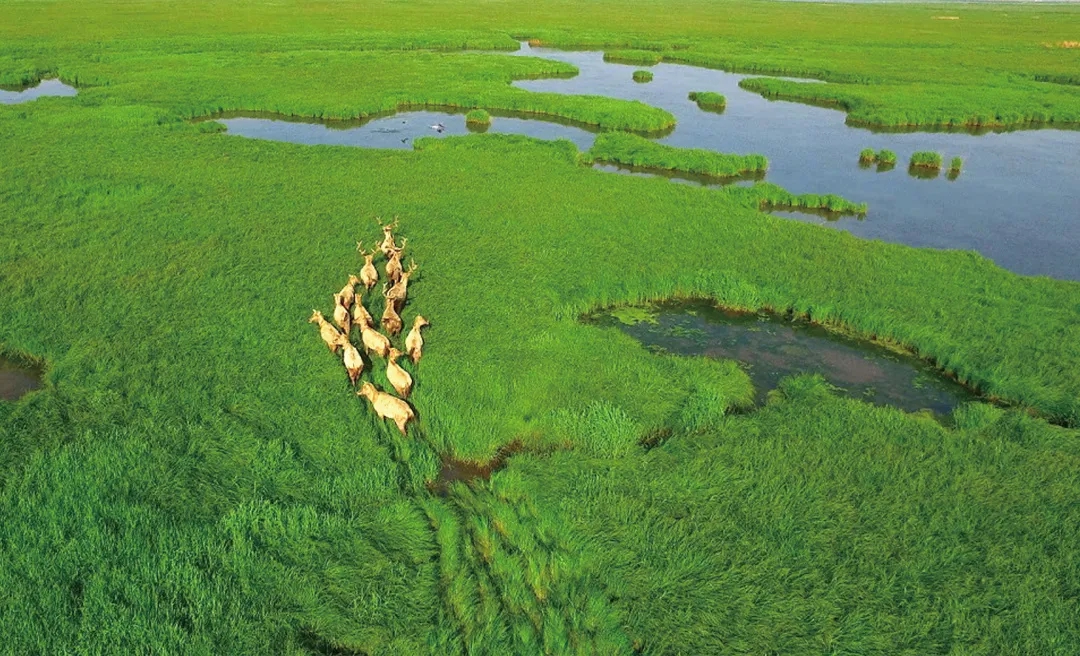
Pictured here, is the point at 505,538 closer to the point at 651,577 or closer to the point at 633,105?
the point at 651,577

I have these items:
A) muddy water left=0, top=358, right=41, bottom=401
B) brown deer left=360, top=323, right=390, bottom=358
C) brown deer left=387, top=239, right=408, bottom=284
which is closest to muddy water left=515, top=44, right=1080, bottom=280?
brown deer left=387, top=239, right=408, bottom=284

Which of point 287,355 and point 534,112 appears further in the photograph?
point 534,112

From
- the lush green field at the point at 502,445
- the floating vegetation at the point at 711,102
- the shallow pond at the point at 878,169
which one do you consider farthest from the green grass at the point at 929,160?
the lush green field at the point at 502,445

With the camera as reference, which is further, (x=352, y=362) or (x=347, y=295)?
(x=347, y=295)

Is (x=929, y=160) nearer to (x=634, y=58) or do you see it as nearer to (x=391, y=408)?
(x=391, y=408)

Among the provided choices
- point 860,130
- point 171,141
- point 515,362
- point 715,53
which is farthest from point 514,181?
point 715,53

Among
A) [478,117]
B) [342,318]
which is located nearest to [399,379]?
[342,318]

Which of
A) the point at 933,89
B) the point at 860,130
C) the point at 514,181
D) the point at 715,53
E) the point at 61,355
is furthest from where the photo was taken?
the point at 715,53
